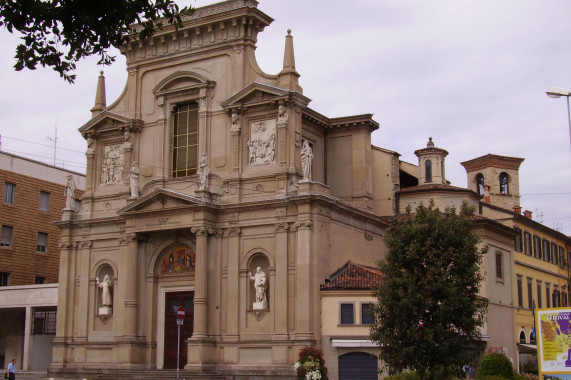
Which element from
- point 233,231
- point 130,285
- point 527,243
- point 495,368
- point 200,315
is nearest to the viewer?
point 495,368

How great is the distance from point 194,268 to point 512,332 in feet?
63.3

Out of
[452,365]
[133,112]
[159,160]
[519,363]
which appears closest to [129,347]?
[159,160]

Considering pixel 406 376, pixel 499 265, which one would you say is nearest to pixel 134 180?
pixel 406 376

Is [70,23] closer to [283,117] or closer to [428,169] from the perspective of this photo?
[283,117]

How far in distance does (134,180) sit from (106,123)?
4616 mm

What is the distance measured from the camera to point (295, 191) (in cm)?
4056

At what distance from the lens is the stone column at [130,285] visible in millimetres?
43188

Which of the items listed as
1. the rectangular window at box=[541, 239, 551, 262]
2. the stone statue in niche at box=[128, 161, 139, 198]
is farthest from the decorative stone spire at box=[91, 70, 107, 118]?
the rectangular window at box=[541, 239, 551, 262]

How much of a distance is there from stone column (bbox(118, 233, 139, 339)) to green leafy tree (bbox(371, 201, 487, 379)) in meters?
17.1

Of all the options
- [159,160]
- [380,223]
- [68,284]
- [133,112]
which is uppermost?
[133,112]

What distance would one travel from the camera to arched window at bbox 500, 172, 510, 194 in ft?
223

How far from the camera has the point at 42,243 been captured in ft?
196

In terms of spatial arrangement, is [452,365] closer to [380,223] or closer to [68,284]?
[380,223]

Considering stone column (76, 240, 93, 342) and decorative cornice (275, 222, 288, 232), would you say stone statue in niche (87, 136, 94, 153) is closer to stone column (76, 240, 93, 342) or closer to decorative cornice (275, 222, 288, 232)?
stone column (76, 240, 93, 342)
